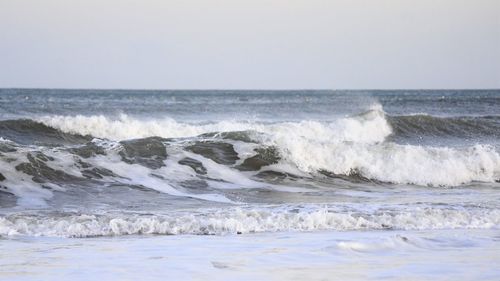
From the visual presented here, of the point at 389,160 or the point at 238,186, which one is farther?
the point at 389,160

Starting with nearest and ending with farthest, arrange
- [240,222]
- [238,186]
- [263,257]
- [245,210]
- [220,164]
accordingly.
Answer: [263,257] < [240,222] < [245,210] < [238,186] < [220,164]

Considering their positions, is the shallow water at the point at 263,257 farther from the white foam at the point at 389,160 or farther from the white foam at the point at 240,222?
the white foam at the point at 389,160

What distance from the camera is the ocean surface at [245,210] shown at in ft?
21.1

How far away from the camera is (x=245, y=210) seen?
31.1 feet

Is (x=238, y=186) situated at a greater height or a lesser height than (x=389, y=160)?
lesser

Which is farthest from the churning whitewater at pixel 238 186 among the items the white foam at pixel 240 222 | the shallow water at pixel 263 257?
the shallow water at pixel 263 257

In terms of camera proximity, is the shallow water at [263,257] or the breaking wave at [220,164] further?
the breaking wave at [220,164]

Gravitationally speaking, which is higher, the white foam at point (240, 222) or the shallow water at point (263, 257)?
the shallow water at point (263, 257)

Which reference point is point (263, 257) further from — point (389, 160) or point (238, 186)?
point (389, 160)

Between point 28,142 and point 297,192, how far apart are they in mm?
9326

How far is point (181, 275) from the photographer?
6.05 metres

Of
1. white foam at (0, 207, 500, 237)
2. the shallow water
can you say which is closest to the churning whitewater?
white foam at (0, 207, 500, 237)

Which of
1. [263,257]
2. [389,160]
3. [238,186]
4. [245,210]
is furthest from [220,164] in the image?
[263,257]

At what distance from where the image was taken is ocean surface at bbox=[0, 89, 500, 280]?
21.1ft
